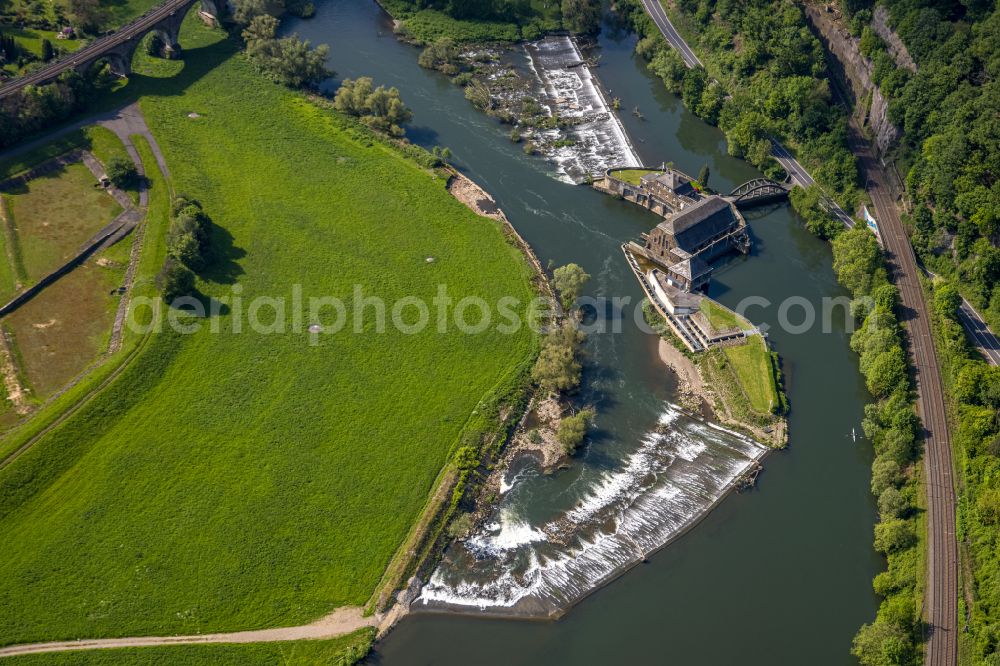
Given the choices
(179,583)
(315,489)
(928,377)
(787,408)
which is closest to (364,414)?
Answer: (315,489)

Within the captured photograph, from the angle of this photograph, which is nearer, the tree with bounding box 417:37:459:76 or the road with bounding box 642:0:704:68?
the tree with bounding box 417:37:459:76

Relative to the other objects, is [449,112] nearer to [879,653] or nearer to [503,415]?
[503,415]

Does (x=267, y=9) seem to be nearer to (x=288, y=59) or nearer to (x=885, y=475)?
(x=288, y=59)

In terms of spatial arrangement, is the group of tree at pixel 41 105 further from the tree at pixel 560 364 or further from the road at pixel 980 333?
the road at pixel 980 333

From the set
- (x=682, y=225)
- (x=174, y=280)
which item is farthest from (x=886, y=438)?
(x=174, y=280)

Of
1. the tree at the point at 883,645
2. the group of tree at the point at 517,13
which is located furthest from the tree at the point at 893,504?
the group of tree at the point at 517,13

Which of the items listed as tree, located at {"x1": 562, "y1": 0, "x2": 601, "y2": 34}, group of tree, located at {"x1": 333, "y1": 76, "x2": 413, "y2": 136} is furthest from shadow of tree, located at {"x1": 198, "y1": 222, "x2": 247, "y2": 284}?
tree, located at {"x1": 562, "y1": 0, "x2": 601, "y2": 34}

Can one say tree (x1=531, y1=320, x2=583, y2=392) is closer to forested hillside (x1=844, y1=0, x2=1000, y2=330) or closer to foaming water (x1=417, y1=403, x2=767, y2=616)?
foaming water (x1=417, y1=403, x2=767, y2=616)
